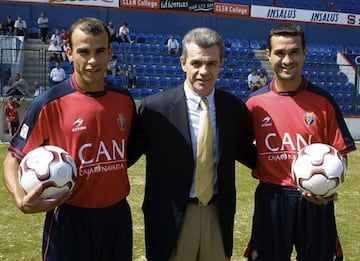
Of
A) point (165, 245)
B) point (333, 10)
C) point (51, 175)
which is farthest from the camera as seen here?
point (333, 10)

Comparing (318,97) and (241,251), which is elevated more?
(318,97)

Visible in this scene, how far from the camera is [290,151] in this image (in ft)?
10.9

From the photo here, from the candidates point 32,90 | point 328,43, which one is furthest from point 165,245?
point 328,43

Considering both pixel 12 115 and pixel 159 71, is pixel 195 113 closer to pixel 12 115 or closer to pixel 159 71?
pixel 12 115

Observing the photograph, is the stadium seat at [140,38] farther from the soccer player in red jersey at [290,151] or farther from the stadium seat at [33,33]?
the soccer player in red jersey at [290,151]

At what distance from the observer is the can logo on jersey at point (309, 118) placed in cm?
332

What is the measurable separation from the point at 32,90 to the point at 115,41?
19.3 feet

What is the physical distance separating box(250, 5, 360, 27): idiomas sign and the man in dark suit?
72.1 ft

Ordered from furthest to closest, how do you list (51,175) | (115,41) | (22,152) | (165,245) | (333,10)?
(333,10)
(115,41)
(165,245)
(22,152)
(51,175)

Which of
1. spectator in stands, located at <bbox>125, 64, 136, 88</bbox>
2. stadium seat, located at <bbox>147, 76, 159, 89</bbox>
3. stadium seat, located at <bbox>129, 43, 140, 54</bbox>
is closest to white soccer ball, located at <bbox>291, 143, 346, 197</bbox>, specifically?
spectator in stands, located at <bbox>125, 64, 136, 88</bbox>

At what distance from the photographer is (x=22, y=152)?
2955 mm

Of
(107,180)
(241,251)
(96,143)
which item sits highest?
(96,143)

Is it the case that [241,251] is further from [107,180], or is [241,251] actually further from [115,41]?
[115,41]

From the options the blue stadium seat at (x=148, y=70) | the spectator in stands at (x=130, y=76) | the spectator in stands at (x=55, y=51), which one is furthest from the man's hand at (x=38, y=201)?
the blue stadium seat at (x=148, y=70)
